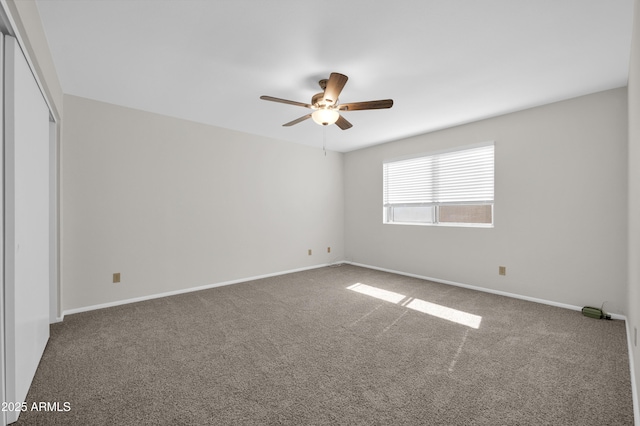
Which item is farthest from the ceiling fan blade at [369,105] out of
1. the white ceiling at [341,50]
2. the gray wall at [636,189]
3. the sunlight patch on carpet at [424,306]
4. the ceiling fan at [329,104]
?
the sunlight patch on carpet at [424,306]

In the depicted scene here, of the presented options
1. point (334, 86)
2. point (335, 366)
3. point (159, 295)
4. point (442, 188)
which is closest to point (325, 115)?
point (334, 86)

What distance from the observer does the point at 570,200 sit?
3.24m

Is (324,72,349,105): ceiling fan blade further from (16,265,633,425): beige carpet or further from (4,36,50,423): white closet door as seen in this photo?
(16,265,633,425): beige carpet

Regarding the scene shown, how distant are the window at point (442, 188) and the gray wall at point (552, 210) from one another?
163mm

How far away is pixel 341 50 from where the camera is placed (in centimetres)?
224

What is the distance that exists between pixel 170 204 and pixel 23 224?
217 centimetres

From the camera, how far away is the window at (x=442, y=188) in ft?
13.2

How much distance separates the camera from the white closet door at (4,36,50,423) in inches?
60.1

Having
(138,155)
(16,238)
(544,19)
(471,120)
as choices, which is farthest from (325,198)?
(16,238)

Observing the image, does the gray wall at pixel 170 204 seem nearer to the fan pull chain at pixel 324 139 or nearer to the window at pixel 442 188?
the fan pull chain at pixel 324 139

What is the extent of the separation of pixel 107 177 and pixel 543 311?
5296mm

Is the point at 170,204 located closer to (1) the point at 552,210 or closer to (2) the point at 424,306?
(2) the point at 424,306

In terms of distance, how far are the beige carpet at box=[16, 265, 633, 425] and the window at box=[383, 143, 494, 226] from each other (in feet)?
4.58

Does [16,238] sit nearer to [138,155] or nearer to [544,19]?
[138,155]
